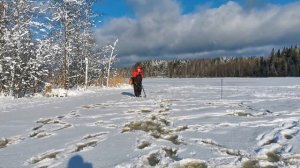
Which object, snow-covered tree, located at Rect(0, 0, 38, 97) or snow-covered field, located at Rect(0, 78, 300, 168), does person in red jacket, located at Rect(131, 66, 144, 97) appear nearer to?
snow-covered tree, located at Rect(0, 0, 38, 97)

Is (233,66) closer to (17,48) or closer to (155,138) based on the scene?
(17,48)

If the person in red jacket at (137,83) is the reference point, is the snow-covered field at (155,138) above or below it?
below

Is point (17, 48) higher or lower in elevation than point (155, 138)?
higher

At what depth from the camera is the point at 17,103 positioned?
1994 cm

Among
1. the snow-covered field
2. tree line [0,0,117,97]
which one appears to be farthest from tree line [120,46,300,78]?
the snow-covered field

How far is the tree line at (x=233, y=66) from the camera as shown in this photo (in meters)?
128

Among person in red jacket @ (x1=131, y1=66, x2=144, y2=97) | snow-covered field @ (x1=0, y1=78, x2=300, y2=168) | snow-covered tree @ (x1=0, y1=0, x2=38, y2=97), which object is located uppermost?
snow-covered tree @ (x1=0, y1=0, x2=38, y2=97)

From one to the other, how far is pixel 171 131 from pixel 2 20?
1555 cm

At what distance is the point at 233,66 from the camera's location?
16125 centimetres

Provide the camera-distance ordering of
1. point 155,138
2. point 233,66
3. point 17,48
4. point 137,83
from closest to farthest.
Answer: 1. point 155,138
2. point 17,48
3. point 137,83
4. point 233,66

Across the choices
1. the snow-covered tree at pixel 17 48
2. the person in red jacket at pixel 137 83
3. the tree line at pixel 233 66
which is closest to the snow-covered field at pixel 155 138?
the snow-covered tree at pixel 17 48

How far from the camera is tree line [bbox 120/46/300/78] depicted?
128 m

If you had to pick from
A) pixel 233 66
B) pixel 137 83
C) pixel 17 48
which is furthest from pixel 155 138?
pixel 233 66

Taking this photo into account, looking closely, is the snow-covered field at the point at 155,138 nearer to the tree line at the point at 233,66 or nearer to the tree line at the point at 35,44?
the tree line at the point at 35,44
